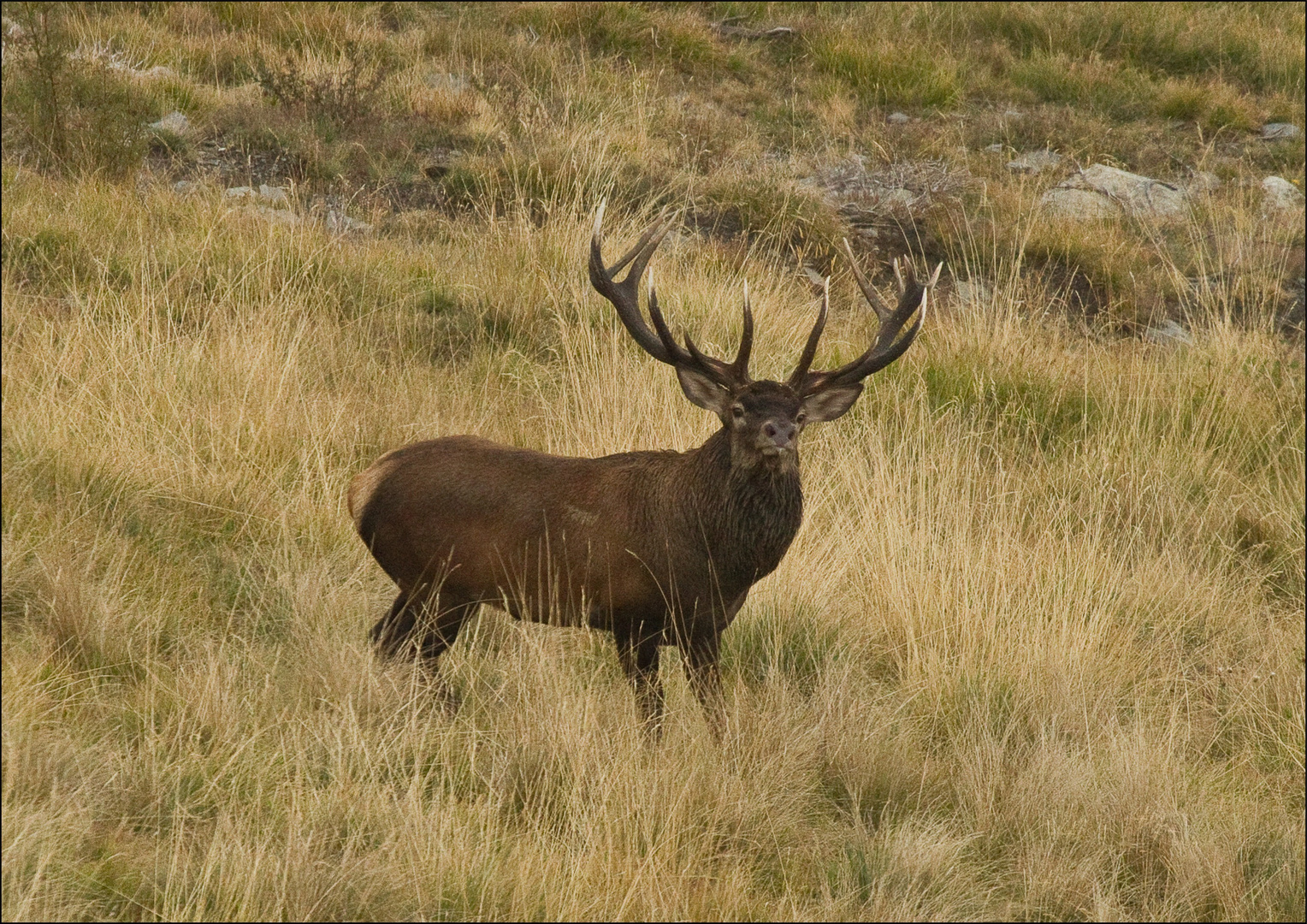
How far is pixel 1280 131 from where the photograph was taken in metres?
14.1

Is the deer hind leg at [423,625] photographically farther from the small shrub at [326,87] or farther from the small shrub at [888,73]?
the small shrub at [888,73]

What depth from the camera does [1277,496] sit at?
7.38 meters

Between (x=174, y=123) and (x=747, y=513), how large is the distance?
692 centimetres

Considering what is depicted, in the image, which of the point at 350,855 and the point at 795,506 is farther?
the point at 795,506

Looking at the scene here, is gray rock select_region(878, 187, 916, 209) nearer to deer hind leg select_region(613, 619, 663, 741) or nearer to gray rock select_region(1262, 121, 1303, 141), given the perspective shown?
gray rock select_region(1262, 121, 1303, 141)

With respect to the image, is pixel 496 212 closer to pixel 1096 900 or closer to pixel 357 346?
pixel 357 346

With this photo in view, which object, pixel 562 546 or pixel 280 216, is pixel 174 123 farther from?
pixel 562 546

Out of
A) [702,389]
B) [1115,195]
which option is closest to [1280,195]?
[1115,195]

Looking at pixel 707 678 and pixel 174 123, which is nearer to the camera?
pixel 707 678

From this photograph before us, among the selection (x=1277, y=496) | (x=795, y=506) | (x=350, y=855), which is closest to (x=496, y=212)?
(x=1277, y=496)

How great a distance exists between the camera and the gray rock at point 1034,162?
40.8ft

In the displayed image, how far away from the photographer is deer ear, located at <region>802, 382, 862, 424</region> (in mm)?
4891

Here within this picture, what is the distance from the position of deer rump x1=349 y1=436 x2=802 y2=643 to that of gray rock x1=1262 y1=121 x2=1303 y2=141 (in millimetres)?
11157

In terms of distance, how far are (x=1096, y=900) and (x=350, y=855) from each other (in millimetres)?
1939
